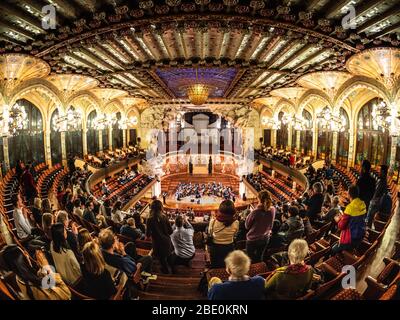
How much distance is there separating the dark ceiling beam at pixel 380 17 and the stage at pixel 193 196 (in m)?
11.2

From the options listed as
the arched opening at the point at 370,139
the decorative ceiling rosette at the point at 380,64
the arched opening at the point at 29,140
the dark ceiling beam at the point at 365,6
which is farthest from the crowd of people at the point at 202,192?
the dark ceiling beam at the point at 365,6

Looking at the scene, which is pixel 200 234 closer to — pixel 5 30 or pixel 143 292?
pixel 143 292

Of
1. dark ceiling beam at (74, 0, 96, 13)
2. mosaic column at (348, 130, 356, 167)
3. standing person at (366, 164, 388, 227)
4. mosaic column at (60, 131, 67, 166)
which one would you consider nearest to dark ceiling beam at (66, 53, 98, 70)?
dark ceiling beam at (74, 0, 96, 13)

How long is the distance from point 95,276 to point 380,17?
21.9ft

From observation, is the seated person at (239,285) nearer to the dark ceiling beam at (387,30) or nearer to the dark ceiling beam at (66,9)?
the dark ceiling beam at (66,9)

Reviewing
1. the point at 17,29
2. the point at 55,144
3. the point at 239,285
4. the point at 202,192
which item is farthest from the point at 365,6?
the point at 55,144

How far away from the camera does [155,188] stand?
1952 centimetres

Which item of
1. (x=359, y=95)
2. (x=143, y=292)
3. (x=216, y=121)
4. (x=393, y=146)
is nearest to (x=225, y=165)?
(x=216, y=121)

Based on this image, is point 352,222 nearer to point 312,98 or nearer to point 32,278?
point 32,278

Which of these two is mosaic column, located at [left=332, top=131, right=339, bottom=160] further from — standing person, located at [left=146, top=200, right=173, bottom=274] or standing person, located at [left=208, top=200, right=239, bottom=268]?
standing person, located at [left=146, top=200, right=173, bottom=274]

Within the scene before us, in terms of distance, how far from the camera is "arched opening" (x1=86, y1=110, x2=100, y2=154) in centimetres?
2132

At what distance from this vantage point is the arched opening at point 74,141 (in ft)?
59.2

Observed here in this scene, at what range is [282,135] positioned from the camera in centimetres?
2470

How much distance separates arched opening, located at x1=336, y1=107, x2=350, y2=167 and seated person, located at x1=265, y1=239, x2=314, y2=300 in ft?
52.0
